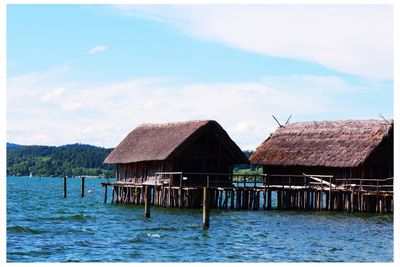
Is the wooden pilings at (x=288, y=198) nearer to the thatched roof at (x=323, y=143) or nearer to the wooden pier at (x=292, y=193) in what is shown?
the wooden pier at (x=292, y=193)

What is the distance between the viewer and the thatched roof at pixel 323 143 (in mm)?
49625

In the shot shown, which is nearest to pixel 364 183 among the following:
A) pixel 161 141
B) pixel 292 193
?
pixel 292 193

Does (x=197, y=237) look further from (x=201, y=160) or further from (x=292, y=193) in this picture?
(x=292, y=193)

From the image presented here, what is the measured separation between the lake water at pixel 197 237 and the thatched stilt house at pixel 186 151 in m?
4.28

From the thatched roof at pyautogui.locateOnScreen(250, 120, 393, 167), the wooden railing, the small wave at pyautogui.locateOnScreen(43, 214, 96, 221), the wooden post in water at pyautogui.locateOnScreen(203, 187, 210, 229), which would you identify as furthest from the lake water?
the thatched roof at pyautogui.locateOnScreen(250, 120, 393, 167)

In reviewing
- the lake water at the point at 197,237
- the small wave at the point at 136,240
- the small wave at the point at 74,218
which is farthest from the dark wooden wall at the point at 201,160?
the small wave at the point at 136,240

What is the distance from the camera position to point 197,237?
34.0 metres

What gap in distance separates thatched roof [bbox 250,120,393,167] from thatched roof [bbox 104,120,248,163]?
294 cm

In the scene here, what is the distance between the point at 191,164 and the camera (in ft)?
169

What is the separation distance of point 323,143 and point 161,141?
35.8 ft

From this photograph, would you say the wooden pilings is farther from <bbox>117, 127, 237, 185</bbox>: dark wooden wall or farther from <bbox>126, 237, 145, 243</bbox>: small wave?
<bbox>126, 237, 145, 243</bbox>: small wave

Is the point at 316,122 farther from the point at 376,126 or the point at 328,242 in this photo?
the point at 328,242
